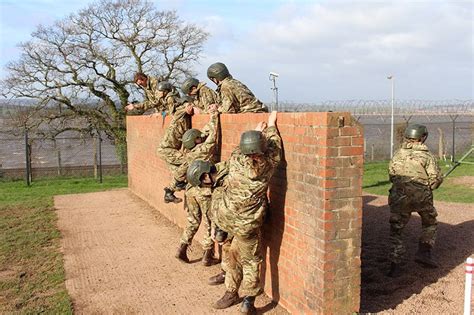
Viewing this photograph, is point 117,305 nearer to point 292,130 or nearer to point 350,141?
point 292,130

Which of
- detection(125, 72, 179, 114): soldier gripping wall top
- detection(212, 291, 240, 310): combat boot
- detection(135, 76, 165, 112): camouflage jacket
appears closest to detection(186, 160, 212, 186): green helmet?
detection(212, 291, 240, 310): combat boot

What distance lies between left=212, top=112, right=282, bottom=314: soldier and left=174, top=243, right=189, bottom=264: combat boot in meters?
1.87

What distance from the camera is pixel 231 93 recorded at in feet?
21.7

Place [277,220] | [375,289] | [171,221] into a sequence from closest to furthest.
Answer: [277,220]
[375,289]
[171,221]

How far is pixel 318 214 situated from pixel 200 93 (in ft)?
13.8

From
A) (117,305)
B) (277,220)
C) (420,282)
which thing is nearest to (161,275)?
(117,305)

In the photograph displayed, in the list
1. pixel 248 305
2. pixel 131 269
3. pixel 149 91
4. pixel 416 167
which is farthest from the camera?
pixel 149 91

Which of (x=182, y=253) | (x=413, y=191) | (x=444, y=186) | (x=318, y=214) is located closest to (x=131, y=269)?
(x=182, y=253)

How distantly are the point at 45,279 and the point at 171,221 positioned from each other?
11.3 ft

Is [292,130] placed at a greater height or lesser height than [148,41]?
lesser

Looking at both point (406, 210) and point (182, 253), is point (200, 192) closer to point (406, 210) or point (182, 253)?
point (182, 253)

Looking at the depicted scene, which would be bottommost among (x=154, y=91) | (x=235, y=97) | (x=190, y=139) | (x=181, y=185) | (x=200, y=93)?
(x=181, y=185)

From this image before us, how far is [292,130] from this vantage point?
14.8 feet

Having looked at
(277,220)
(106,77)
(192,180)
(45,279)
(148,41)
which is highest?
(148,41)
